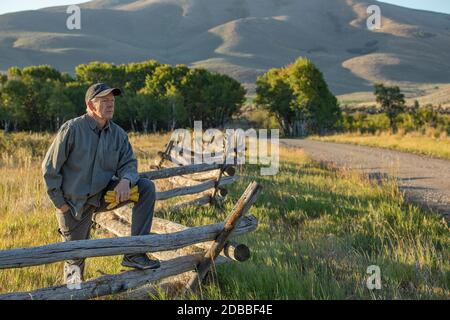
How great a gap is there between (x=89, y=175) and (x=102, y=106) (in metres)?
0.62

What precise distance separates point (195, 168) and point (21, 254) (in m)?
5.12

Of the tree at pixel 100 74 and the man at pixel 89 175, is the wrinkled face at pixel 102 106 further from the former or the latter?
the tree at pixel 100 74

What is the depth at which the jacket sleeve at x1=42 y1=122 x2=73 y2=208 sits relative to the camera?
13.2ft

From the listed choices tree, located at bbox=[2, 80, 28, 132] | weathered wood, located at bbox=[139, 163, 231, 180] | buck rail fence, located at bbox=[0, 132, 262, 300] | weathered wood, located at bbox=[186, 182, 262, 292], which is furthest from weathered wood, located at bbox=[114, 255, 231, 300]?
tree, located at bbox=[2, 80, 28, 132]

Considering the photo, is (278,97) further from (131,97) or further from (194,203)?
(194,203)

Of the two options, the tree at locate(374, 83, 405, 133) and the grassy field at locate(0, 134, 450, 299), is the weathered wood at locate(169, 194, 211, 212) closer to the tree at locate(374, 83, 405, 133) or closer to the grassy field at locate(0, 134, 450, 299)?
the grassy field at locate(0, 134, 450, 299)

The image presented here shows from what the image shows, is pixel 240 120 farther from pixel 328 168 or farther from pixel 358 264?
pixel 358 264

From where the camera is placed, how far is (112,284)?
12.4 ft

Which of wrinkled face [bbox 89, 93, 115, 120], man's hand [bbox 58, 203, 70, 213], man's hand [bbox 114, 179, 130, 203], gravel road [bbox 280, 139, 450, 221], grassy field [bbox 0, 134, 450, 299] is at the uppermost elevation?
wrinkled face [bbox 89, 93, 115, 120]

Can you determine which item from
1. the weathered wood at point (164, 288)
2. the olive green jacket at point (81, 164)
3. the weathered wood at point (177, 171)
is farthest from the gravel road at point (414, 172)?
the olive green jacket at point (81, 164)

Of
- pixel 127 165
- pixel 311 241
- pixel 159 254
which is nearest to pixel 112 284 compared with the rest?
pixel 127 165

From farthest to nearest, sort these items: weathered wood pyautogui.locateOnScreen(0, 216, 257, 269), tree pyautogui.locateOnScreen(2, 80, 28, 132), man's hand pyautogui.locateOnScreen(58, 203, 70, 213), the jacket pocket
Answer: tree pyautogui.locateOnScreen(2, 80, 28, 132) < the jacket pocket < man's hand pyautogui.locateOnScreen(58, 203, 70, 213) < weathered wood pyautogui.locateOnScreen(0, 216, 257, 269)

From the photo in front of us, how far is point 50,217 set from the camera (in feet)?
23.1

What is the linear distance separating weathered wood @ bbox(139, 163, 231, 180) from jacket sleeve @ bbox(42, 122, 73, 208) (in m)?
3.19
